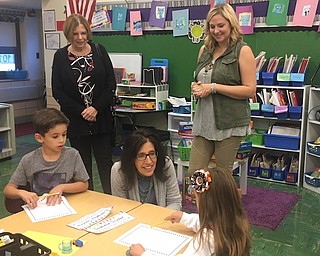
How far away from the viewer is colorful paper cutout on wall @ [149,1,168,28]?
4828 mm

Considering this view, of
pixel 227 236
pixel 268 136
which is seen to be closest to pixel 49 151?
pixel 227 236

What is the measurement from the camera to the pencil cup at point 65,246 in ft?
4.68

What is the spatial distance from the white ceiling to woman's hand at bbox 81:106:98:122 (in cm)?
485

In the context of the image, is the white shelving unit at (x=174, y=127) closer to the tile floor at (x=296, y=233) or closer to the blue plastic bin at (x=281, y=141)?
the blue plastic bin at (x=281, y=141)

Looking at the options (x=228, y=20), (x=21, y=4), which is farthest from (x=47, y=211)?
(x=21, y=4)

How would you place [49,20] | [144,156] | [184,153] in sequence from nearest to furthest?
[144,156], [184,153], [49,20]

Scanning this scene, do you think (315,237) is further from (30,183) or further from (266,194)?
(30,183)

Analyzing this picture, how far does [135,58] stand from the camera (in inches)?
205

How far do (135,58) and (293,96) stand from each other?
6.80 ft

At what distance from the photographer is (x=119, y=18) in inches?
204

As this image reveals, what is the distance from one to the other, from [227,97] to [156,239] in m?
1.09

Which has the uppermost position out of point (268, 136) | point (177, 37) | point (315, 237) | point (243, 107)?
point (177, 37)

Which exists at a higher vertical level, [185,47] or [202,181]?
[185,47]

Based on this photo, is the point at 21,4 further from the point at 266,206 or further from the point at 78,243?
the point at 78,243
